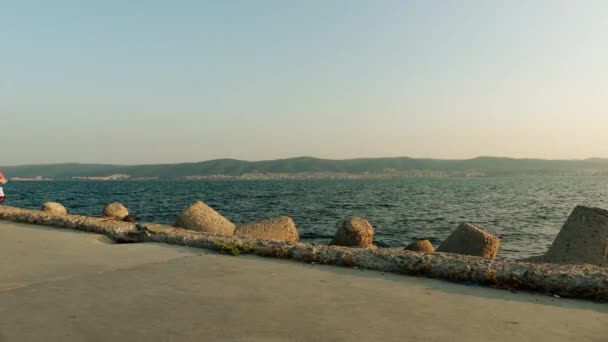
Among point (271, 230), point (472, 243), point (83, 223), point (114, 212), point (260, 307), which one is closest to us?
point (260, 307)

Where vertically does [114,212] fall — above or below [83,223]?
below

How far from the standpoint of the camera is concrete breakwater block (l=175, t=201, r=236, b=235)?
13398mm

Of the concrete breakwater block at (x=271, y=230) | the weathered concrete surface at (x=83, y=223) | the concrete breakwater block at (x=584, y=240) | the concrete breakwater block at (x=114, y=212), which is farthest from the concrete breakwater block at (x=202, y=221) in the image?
the concrete breakwater block at (x=584, y=240)

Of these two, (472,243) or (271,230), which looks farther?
(271,230)

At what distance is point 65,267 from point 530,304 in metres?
5.81

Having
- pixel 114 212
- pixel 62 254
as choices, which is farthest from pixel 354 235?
pixel 114 212

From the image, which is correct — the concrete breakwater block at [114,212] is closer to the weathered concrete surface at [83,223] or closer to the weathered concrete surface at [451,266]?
the weathered concrete surface at [83,223]

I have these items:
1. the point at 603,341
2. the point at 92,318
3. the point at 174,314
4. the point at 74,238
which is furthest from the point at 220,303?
the point at 74,238

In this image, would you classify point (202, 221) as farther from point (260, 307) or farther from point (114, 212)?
point (260, 307)

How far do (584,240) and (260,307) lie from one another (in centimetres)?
751

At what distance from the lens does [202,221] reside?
1349 centimetres

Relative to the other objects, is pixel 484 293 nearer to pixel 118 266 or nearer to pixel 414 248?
pixel 118 266

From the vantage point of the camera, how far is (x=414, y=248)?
1237cm

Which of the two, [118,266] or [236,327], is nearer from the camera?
[236,327]
